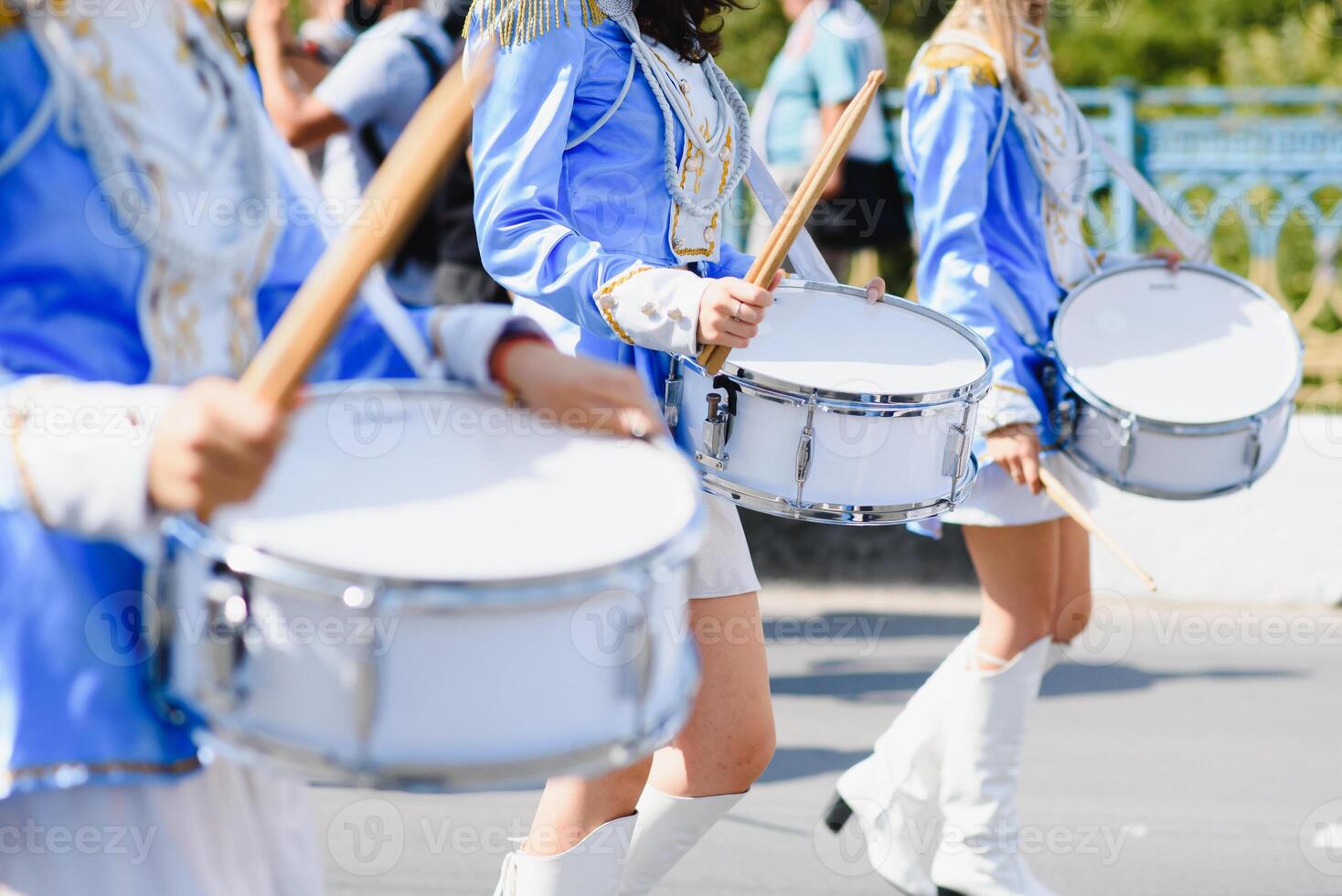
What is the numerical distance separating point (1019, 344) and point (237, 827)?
79.4 inches

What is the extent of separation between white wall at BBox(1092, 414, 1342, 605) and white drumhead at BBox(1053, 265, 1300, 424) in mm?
2184

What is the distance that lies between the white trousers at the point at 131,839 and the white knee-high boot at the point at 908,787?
1983 millimetres

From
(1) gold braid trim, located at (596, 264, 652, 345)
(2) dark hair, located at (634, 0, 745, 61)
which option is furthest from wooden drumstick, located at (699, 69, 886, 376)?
(2) dark hair, located at (634, 0, 745, 61)

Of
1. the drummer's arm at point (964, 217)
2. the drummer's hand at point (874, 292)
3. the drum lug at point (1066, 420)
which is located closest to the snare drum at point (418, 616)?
the drummer's hand at point (874, 292)

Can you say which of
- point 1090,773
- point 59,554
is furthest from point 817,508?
point 1090,773

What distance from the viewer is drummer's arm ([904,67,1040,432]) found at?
318 cm

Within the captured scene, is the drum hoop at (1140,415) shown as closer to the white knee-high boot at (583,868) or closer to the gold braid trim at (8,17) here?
the white knee-high boot at (583,868)

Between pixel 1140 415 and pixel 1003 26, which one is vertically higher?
pixel 1003 26

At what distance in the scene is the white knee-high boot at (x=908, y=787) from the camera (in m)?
3.40

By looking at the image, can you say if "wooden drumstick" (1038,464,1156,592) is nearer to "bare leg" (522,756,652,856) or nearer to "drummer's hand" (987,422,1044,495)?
"drummer's hand" (987,422,1044,495)

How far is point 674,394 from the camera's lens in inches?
104

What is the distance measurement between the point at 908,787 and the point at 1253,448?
91cm

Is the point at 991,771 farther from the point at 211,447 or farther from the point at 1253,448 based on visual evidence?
the point at 211,447

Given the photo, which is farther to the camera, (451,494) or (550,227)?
(550,227)
